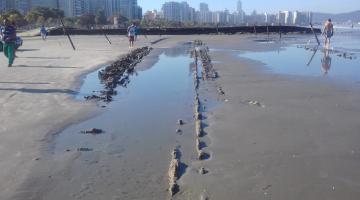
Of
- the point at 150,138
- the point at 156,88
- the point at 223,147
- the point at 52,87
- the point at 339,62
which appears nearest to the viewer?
the point at 223,147

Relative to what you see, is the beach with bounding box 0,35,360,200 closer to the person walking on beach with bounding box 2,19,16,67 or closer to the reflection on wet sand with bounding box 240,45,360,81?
the reflection on wet sand with bounding box 240,45,360,81

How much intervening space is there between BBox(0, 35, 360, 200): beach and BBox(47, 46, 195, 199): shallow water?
2 centimetres

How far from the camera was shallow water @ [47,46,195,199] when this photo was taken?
5945mm

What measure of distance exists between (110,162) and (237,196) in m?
2.09

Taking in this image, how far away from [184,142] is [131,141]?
855 mm

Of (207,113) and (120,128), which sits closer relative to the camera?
(120,128)

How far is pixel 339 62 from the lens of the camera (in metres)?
20.2

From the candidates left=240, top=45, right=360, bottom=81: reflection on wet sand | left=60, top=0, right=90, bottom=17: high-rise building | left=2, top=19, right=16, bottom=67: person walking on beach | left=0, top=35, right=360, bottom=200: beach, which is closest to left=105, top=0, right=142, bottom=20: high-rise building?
left=60, top=0, right=90, bottom=17: high-rise building

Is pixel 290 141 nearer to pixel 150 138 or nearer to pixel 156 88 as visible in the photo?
pixel 150 138

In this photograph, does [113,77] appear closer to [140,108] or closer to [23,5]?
[140,108]

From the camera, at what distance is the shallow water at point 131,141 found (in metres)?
5.95

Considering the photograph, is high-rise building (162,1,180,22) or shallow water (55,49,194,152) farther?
high-rise building (162,1,180,22)

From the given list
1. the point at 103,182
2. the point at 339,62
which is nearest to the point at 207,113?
the point at 103,182

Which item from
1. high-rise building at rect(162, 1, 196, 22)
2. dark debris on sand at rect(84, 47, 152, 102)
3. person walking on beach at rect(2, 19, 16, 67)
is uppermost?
high-rise building at rect(162, 1, 196, 22)
